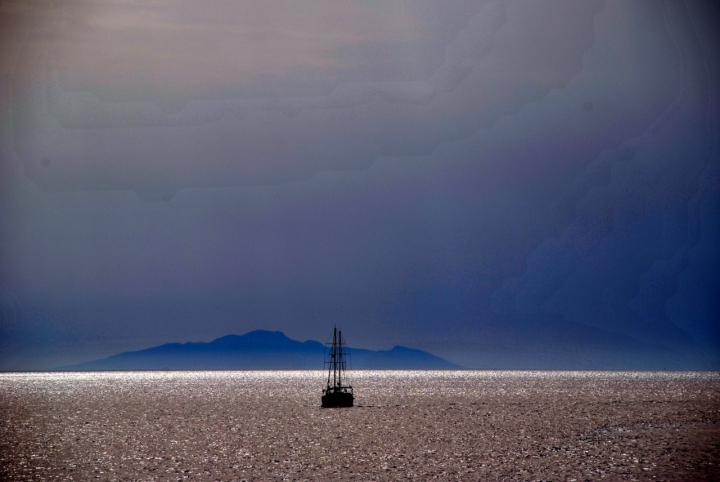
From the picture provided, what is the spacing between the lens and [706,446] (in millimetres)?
65312

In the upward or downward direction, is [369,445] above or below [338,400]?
below

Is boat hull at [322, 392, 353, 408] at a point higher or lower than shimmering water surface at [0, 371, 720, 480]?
higher

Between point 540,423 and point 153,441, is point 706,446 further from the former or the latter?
point 153,441

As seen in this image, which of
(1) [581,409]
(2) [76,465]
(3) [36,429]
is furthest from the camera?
(1) [581,409]

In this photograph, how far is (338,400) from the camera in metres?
140

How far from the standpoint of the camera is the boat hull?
139 m

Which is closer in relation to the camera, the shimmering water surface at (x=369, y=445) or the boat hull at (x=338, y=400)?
the shimmering water surface at (x=369, y=445)

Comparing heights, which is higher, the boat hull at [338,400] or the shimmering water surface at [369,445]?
the boat hull at [338,400]

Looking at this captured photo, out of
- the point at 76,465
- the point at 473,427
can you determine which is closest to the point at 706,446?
Answer: the point at 473,427

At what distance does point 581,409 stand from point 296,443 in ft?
218

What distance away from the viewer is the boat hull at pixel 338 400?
139m

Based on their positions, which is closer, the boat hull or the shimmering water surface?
the shimmering water surface

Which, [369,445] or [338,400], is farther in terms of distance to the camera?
[338,400]

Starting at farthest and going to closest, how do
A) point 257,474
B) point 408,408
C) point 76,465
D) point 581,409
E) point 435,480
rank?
1. point 408,408
2. point 581,409
3. point 76,465
4. point 257,474
5. point 435,480
